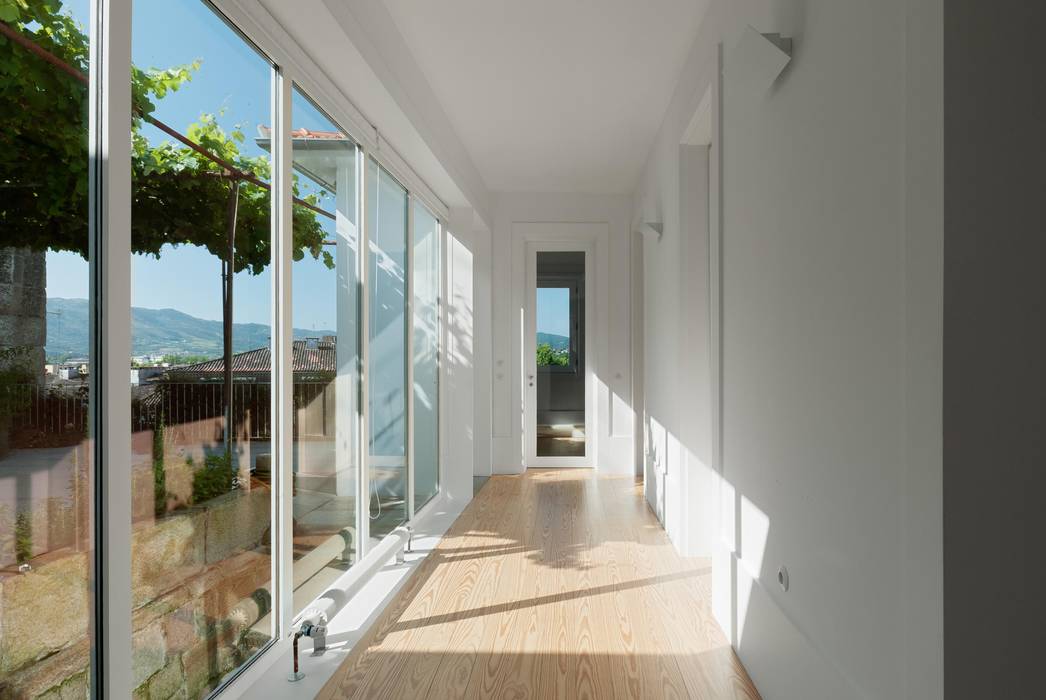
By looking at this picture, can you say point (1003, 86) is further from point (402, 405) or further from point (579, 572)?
point (402, 405)

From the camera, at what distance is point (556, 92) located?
3.89 m

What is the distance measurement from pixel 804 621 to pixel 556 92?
10.2ft

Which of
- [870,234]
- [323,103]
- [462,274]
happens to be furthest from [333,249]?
[462,274]

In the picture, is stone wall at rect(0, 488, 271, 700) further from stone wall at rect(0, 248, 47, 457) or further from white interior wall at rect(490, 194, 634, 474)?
white interior wall at rect(490, 194, 634, 474)

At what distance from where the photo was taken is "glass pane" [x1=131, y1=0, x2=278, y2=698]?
160 cm

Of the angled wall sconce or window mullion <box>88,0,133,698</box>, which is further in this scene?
the angled wall sconce

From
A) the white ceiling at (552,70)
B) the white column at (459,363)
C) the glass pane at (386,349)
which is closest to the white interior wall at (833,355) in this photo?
the white ceiling at (552,70)

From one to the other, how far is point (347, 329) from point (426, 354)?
174 cm

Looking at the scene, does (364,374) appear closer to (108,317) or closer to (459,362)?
(108,317)

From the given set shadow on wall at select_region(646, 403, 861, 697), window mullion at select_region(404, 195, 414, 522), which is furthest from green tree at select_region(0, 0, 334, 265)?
window mullion at select_region(404, 195, 414, 522)

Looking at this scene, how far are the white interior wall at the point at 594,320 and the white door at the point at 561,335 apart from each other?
12 centimetres

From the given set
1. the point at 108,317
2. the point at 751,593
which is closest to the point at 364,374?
the point at 108,317

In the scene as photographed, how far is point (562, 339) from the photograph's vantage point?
254 inches

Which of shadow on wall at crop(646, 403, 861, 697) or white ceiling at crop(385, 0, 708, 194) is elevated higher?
white ceiling at crop(385, 0, 708, 194)
